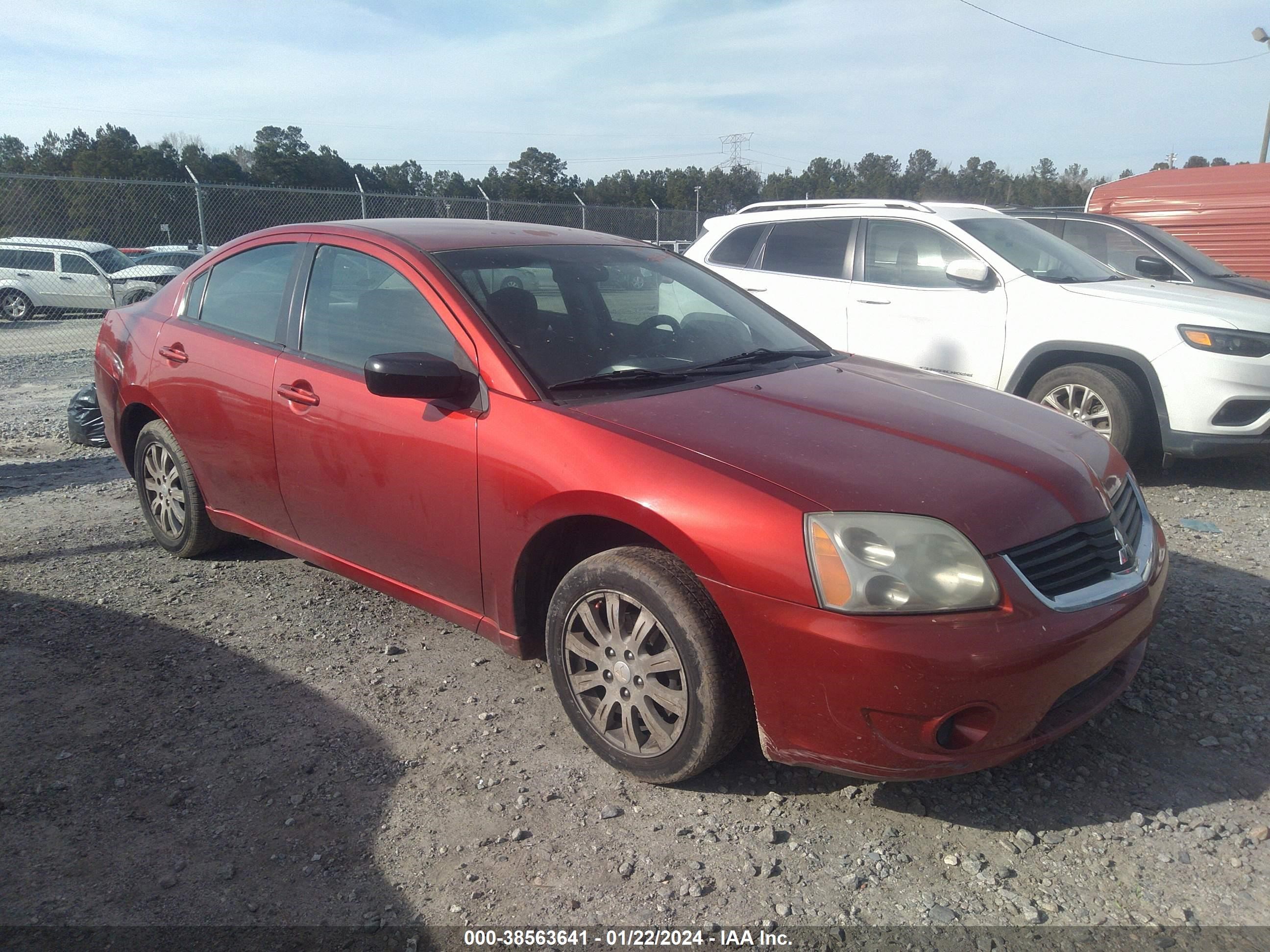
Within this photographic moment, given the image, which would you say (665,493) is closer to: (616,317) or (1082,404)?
(616,317)

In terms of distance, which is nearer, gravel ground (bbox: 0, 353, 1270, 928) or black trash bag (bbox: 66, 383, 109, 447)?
gravel ground (bbox: 0, 353, 1270, 928)

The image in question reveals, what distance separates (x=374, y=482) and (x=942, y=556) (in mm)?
2002

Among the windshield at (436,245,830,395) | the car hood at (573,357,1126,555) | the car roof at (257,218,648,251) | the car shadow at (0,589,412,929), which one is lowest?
the car shadow at (0,589,412,929)

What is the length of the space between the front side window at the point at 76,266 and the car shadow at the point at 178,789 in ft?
52.4

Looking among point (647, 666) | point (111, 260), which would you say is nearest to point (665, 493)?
point (647, 666)

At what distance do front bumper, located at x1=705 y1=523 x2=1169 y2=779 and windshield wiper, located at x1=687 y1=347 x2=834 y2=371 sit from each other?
47.7 inches

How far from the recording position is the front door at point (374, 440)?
3150mm

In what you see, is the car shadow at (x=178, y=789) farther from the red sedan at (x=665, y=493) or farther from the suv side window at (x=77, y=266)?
the suv side window at (x=77, y=266)

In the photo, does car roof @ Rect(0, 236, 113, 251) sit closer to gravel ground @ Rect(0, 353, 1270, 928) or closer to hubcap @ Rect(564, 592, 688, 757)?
gravel ground @ Rect(0, 353, 1270, 928)

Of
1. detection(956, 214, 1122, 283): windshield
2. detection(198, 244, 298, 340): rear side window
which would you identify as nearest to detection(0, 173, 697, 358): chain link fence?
detection(956, 214, 1122, 283): windshield

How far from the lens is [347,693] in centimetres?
339

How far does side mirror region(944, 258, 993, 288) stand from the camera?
240 inches

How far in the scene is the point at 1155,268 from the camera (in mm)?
7781

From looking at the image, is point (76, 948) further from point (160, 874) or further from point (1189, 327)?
point (1189, 327)
